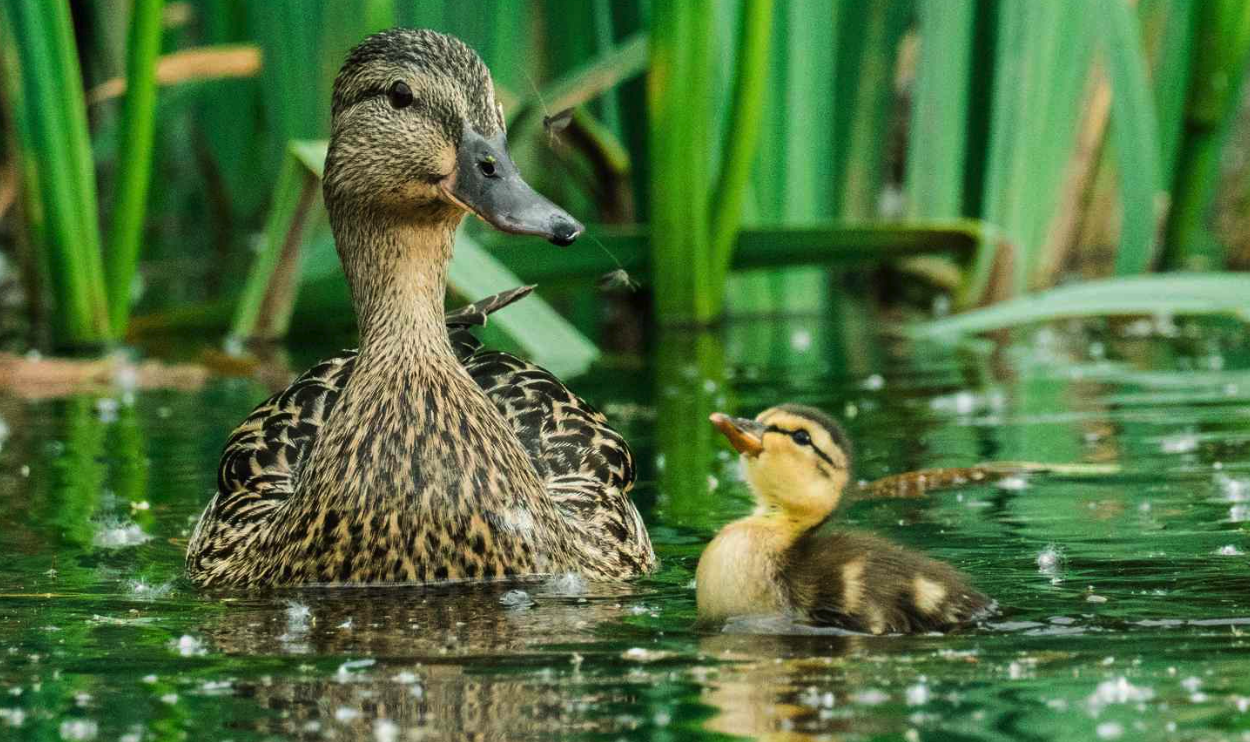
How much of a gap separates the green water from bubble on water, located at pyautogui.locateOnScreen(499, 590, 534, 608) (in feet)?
0.06

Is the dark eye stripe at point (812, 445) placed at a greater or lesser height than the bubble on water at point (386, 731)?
greater

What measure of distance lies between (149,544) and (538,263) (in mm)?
4061

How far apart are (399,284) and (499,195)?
20.1 inches

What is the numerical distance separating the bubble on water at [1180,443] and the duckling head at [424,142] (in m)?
2.78

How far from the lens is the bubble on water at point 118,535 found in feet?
21.4

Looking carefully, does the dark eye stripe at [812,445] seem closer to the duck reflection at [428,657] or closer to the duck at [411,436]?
the duck reflection at [428,657]

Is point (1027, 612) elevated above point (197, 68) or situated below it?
below

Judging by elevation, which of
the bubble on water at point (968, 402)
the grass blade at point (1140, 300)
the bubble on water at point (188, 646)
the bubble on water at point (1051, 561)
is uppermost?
the grass blade at point (1140, 300)

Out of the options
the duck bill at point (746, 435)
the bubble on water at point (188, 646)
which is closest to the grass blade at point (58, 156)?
the bubble on water at point (188, 646)

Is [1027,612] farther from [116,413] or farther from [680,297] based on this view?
[680,297]

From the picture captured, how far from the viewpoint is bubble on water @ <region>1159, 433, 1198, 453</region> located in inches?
299

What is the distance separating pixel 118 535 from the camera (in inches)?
260

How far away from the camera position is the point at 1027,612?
5062 millimetres

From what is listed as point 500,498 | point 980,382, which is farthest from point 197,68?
point 500,498
